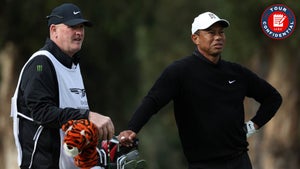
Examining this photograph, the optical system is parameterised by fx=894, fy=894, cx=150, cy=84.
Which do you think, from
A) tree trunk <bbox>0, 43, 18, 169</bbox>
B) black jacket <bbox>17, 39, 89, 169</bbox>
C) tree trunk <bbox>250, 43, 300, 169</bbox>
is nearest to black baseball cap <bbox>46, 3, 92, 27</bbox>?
black jacket <bbox>17, 39, 89, 169</bbox>

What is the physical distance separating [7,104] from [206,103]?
13511 millimetres

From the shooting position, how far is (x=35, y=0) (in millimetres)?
17406

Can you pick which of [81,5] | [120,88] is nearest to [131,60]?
[120,88]

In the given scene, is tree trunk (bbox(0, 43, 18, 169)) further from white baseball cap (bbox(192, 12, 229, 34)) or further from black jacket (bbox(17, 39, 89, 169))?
black jacket (bbox(17, 39, 89, 169))

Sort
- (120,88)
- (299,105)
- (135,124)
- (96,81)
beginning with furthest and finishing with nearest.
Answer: (120,88), (96,81), (299,105), (135,124)

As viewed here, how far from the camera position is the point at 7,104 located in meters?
20.1

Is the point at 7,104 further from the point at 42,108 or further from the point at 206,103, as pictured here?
the point at 42,108

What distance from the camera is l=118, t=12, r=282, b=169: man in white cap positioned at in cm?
709

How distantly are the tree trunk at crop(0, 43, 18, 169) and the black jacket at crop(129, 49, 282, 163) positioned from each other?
12437 mm

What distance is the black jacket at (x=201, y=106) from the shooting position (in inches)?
279

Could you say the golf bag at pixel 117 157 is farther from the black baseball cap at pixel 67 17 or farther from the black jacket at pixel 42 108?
the black baseball cap at pixel 67 17

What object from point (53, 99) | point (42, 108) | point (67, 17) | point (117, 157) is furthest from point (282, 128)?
point (42, 108)

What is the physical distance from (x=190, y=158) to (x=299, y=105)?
14.9 meters

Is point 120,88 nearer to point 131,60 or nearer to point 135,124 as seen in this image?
point 131,60
